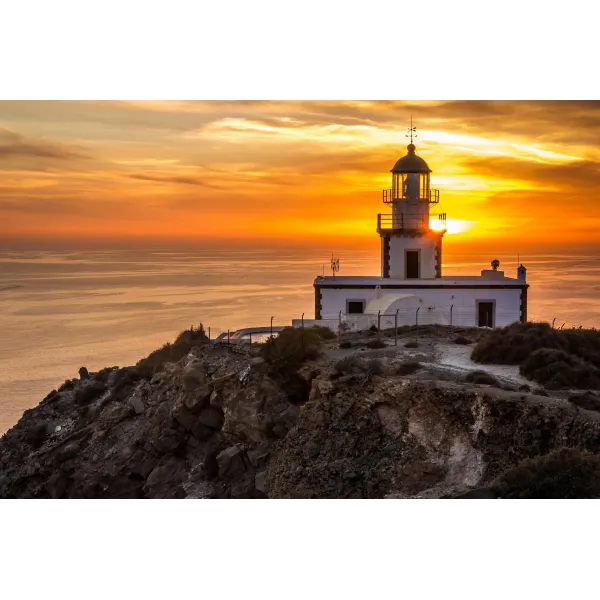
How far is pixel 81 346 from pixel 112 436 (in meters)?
7.73

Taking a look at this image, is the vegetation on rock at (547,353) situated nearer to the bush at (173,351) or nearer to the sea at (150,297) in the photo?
the sea at (150,297)

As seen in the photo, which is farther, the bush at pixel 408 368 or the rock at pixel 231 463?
the bush at pixel 408 368

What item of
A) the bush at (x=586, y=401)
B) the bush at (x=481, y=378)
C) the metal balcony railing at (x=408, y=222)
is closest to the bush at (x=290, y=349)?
the bush at (x=481, y=378)

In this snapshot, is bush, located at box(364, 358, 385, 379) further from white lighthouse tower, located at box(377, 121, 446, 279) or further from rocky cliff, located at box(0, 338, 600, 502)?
white lighthouse tower, located at box(377, 121, 446, 279)

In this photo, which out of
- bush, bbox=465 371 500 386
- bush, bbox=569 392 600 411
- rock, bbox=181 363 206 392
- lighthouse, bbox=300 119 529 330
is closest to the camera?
bush, bbox=569 392 600 411

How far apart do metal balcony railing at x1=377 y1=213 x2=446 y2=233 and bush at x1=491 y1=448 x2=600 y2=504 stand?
38.9 ft

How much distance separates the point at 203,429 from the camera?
38.4ft

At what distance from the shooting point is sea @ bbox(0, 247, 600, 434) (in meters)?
15.6

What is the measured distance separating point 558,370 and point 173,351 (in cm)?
714

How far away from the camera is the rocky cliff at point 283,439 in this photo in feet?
28.8

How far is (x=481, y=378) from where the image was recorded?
10.3 meters

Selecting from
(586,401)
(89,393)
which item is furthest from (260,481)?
(89,393)

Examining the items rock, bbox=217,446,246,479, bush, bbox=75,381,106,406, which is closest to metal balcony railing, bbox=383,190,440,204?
bush, bbox=75,381,106,406
